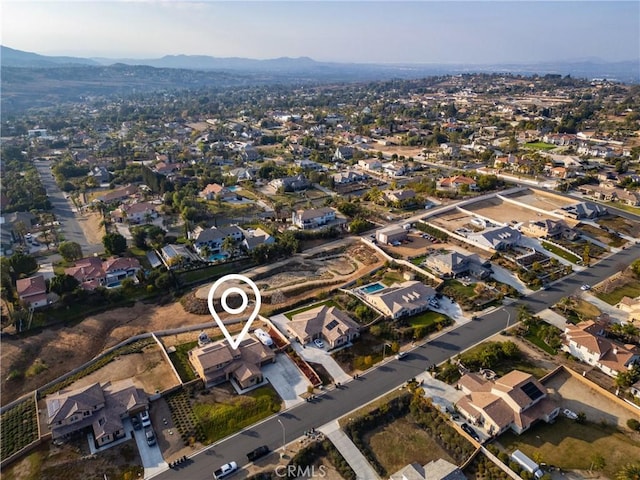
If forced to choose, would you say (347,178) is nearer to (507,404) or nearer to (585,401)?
(585,401)

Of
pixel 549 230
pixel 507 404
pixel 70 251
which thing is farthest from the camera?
pixel 549 230

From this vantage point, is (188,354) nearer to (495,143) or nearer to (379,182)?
(379,182)

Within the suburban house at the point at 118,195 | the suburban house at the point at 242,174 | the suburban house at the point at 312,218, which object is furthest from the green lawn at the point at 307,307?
the suburban house at the point at 242,174

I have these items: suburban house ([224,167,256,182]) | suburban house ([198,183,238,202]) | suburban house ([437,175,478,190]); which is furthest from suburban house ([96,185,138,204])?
suburban house ([437,175,478,190])

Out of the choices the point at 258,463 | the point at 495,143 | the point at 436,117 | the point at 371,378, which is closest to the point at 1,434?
the point at 258,463

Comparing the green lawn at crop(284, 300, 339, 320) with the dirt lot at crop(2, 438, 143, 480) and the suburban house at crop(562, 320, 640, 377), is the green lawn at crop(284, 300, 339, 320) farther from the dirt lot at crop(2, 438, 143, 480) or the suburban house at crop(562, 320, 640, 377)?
the suburban house at crop(562, 320, 640, 377)

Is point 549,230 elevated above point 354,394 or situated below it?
above

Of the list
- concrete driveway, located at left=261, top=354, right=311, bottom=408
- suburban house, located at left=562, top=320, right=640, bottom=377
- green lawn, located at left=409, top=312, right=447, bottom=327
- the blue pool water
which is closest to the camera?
concrete driveway, located at left=261, top=354, right=311, bottom=408

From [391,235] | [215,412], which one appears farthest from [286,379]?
[391,235]
